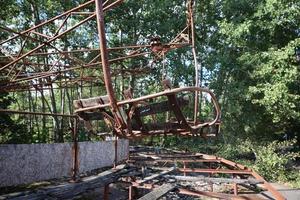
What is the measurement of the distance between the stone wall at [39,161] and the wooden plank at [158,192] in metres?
1.71

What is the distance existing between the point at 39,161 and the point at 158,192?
202 centimetres

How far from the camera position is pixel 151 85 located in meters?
21.5

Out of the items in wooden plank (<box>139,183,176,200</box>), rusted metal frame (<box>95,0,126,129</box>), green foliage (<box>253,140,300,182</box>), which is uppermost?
rusted metal frame (<box>95,0,126,129</box>)

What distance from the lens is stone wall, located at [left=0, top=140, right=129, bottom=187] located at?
5.43 metres

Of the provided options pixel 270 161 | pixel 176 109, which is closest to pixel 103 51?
pixel 176 109

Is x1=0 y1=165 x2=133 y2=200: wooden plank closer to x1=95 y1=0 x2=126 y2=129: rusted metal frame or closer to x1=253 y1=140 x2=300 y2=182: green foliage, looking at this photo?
x1=95 y1=0 x2=126 y2=129: rusted metal frame

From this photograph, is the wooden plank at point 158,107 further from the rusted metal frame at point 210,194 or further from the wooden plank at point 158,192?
the rusted metal frame at point 210,194

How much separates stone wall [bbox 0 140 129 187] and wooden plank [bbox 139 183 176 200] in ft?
5.61

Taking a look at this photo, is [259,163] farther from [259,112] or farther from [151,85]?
[151,85]

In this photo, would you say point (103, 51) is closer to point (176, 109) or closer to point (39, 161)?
point (176, 109)

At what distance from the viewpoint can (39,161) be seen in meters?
6.02

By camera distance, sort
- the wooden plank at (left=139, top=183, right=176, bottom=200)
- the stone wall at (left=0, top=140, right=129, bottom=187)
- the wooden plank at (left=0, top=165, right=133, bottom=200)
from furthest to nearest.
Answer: the wooden plank at (left=139, top=183, right=176, bottom=200) < the stone wall at (left=0, top=140, right=129, bottom=187) < the wooden plank at (left=0, top=165, right=133, bottom=200)

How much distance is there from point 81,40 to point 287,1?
10839mm

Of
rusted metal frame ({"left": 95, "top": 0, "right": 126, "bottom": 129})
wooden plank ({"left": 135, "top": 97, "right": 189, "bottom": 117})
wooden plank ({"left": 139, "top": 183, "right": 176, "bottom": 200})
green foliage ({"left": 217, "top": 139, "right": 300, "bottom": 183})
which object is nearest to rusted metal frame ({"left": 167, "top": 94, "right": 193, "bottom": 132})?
wooden plank ({"left": 135, "top": 97, "right": 189, "bottom": 117})
